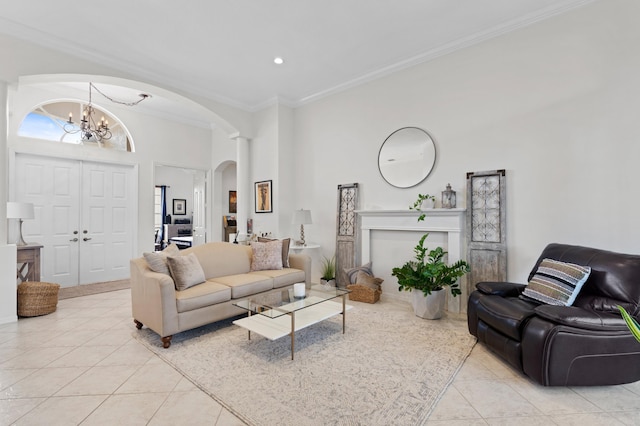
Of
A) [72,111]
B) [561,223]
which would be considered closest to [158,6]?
[72,111]

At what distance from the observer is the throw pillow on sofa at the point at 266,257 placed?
4.13 m

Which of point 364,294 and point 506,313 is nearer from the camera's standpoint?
point 506,313

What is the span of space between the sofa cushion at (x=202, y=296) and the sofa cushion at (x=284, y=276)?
70 centimetres

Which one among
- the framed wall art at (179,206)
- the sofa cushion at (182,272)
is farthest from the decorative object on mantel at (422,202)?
the framed wall art at (179,206)

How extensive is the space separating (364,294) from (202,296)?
213 cm

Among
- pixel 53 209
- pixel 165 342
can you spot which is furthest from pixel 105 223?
pixel 165 342

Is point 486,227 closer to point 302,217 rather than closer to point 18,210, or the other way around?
point 302,217

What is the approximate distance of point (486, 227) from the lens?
11.6 ft

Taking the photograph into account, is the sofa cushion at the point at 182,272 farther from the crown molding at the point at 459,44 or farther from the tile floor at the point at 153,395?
the crown molding at the point at 459,44

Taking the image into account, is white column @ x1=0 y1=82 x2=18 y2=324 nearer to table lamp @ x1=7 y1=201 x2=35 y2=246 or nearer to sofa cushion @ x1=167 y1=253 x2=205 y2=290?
table lamp @ x1=7 y1=201 x2=35 y2=246

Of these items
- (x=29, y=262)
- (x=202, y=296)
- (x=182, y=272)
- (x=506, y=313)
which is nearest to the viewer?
(x=506, y=313)

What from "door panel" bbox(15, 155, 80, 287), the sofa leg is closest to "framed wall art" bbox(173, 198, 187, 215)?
"door panel" bbox(15, 155, 80, 287)

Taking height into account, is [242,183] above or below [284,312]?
above

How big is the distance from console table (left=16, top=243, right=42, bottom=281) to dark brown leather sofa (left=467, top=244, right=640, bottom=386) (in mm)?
5370
